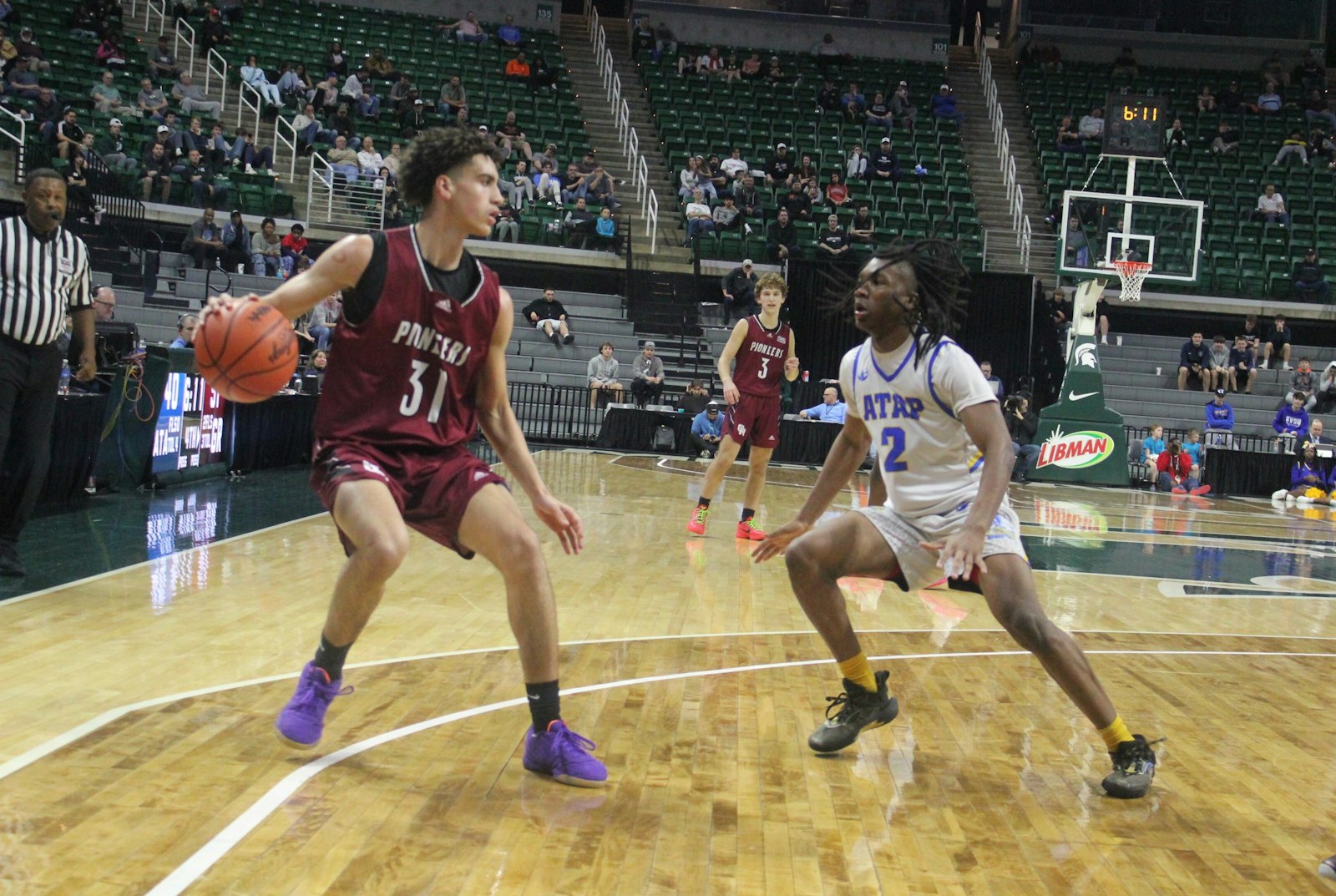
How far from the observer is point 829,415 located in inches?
779

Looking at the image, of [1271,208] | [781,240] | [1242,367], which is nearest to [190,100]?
[781,240]

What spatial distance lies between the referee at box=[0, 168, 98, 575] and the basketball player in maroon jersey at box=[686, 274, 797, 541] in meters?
4.91

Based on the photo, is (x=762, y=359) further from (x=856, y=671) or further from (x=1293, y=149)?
(x=1293, y=149)

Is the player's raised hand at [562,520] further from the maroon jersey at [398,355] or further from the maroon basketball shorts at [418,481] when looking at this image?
the maroon jersey at [398,355]

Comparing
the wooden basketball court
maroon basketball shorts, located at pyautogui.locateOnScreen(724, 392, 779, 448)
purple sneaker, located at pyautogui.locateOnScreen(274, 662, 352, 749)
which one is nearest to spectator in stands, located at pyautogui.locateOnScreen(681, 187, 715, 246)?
maroon basketball shorts, located at pyautogui.locateOnScreen(724, 392, 779, 448)

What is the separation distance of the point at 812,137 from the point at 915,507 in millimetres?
24138

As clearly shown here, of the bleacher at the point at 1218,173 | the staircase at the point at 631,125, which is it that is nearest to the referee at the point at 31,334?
the staircase at the point at 631,125

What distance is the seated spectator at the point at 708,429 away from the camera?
1816 cm

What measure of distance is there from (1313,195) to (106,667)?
1067 inches

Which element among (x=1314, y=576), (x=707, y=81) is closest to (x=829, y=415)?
(x=1314, y=576)

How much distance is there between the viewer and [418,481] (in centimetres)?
379

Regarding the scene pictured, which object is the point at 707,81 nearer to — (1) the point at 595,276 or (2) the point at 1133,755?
(1) the point at 595,276

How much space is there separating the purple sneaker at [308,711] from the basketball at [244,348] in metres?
0.88

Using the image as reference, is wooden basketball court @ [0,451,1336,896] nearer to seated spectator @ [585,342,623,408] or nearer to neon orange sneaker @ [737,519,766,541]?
neon orange sneaker @ [737,519,766,541]
